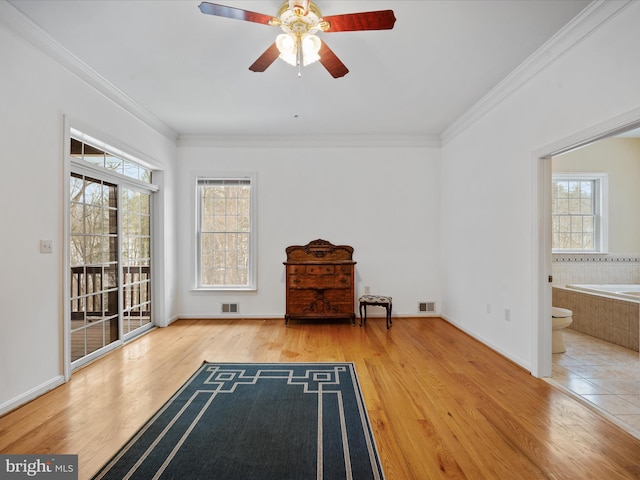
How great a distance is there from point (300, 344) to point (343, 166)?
2.82m

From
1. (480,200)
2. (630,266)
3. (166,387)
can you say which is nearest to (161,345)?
(166,387)

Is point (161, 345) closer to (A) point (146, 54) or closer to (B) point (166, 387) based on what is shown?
(B) point (166, 387)

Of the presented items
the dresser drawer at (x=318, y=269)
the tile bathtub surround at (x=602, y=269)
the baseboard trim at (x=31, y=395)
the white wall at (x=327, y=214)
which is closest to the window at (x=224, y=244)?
the white wall at (x=327, y=214)

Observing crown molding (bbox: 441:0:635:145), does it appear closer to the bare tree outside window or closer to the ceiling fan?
the ceiling fan

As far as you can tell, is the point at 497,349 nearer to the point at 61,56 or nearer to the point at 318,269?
the point at 318,269

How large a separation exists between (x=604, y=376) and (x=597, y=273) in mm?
2897

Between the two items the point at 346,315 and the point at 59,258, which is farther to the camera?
the point at 346,315

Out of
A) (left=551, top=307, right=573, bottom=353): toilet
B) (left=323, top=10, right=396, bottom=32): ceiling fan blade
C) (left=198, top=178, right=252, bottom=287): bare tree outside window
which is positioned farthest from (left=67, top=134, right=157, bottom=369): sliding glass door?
(left=551, top=307, right=573, bottom=353): toilet

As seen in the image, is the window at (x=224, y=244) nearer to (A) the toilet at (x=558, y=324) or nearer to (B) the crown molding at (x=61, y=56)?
(B) the crown molding at (x=61, y=56)

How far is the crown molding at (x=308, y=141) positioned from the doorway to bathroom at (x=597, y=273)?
201 centimetres

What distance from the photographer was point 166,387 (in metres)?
2.82

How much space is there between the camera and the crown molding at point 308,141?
5.31m

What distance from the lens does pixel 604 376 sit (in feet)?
9.78

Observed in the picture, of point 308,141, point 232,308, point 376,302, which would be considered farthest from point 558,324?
point 232,308
